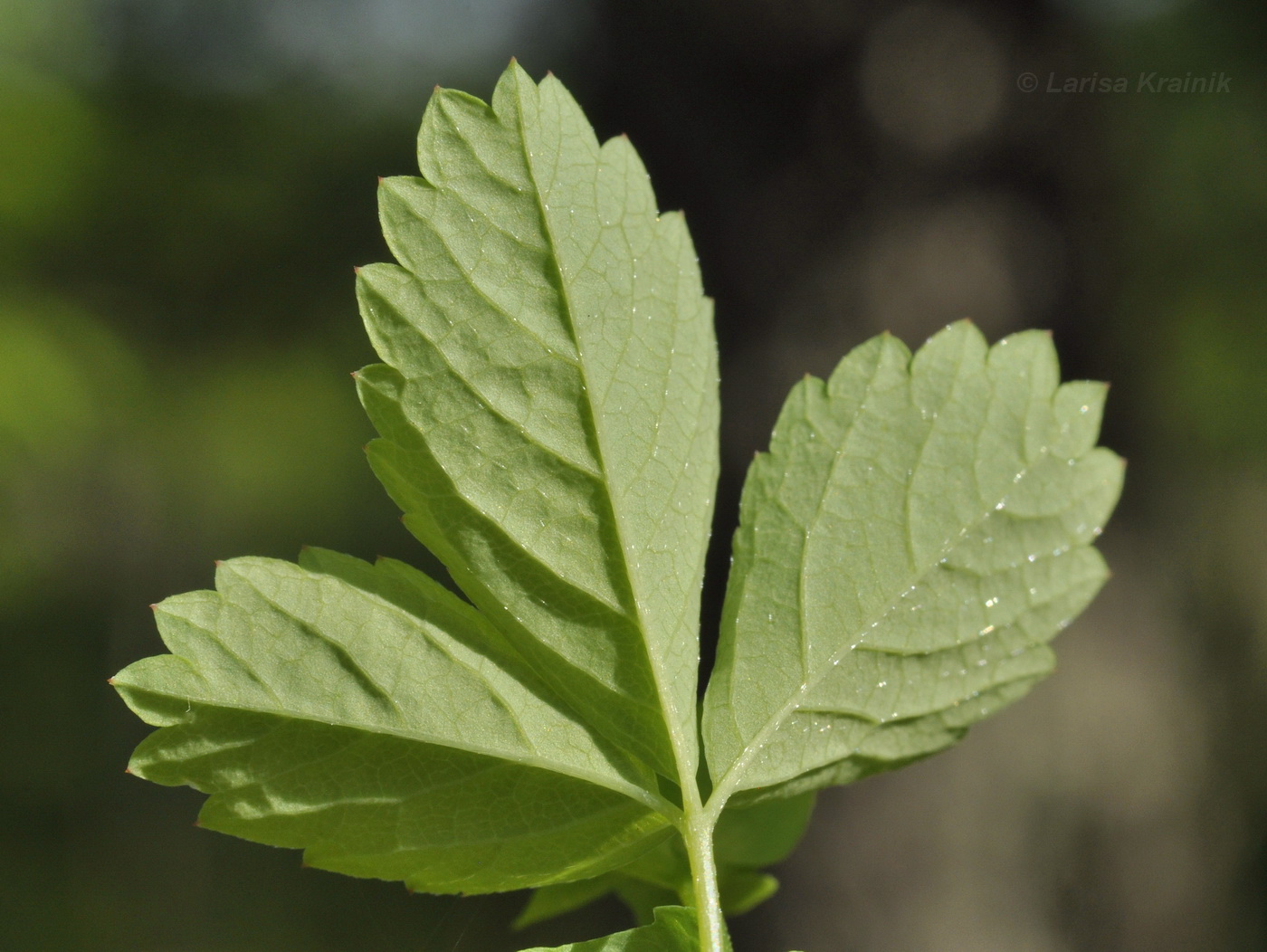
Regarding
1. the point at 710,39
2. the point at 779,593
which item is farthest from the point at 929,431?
the point at 710,39

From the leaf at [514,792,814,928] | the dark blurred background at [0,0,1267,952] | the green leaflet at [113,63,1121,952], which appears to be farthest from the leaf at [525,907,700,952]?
the dark blurred background at [0,0,1267,952]

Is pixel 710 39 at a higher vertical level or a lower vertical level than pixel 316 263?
lower

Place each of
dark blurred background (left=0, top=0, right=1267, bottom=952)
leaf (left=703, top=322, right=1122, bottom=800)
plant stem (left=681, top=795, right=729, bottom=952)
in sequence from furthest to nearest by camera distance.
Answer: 1. dark blurred background (left=0, top=0, right=1267, bottom=952)
2. leaf (left=703, top=322, right=1122, bottom=800)
3. plant stem (left=681, top=795, right=729, bottom=952)

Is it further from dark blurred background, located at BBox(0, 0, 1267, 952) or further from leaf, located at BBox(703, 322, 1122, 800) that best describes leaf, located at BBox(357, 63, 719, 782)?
dark blurred background, located at BBox(0, 0, 1267, 952)

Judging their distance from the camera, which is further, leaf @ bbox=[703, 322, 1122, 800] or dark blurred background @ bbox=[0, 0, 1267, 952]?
dark blurred background @ bbox=[0, 0, 1267, 952]

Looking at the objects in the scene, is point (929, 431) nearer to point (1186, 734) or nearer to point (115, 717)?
point (1186, 734)

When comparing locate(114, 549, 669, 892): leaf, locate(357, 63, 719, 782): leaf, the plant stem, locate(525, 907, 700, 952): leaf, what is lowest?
locate(525, 907, 700, 952): leaf

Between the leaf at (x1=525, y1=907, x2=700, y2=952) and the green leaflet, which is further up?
the green leaflet

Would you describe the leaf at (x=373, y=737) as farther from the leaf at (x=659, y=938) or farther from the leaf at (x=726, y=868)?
the leaf at (x=726, y=868)
